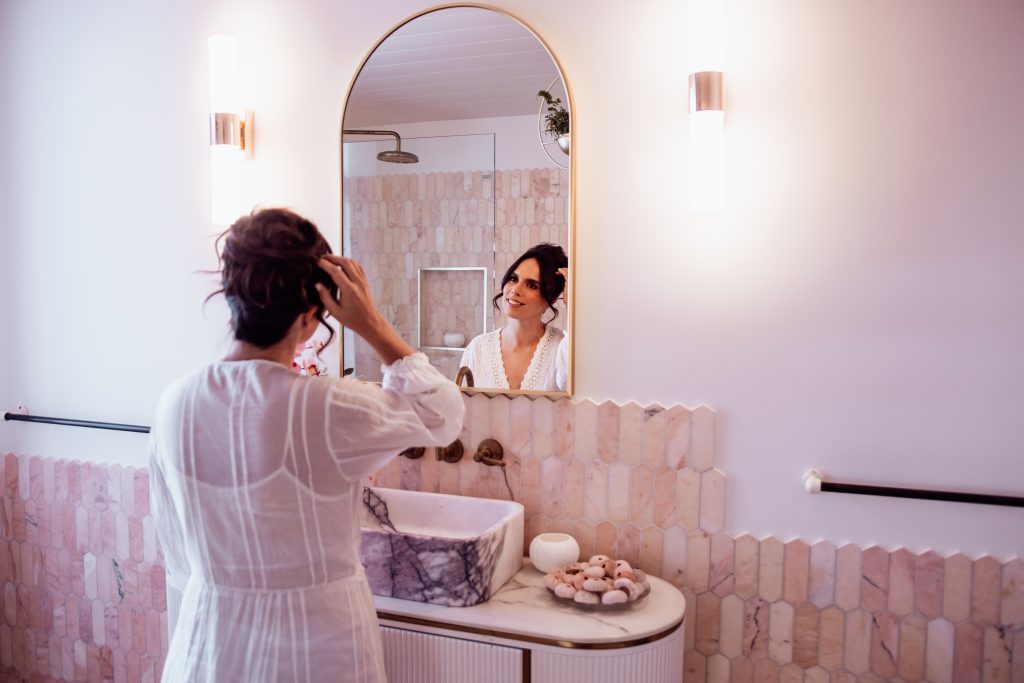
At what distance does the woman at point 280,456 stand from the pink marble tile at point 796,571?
82 cm

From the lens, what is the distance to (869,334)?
1.50 m

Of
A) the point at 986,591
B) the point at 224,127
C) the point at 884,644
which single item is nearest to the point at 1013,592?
the point at 986,591

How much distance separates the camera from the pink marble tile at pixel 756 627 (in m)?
1.60

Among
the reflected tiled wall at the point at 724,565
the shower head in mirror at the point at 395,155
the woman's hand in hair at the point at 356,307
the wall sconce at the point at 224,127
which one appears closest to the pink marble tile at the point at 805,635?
the reflected tiled wall at the point at 724,565

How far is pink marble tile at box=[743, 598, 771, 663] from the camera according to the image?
62.9 inches

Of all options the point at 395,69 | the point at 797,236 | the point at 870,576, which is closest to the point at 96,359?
the point at 395,69

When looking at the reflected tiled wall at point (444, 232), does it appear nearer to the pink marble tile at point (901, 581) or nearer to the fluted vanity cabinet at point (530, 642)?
the fluted vanity cabinet at point (530, 642)

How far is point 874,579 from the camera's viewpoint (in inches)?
59.9

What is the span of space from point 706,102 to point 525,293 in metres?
0.56

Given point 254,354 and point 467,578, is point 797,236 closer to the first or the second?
point 467,578

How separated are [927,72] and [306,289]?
1.23 m

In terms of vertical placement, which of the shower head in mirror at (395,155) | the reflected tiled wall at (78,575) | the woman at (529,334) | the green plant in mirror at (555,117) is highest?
the green plant in mirror at (555,117)

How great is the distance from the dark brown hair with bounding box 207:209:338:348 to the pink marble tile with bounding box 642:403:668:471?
0.83m

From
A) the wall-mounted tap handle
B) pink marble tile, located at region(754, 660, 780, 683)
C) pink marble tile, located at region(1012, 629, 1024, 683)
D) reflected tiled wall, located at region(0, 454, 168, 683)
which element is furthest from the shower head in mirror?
pink marble tile, located at region(1012, 629, 1024, 683)
